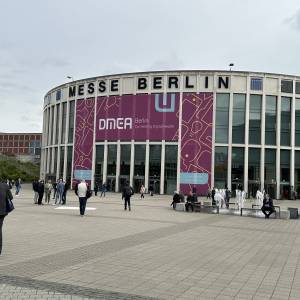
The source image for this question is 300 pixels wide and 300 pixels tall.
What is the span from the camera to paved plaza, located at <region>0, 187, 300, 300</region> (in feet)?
23.5

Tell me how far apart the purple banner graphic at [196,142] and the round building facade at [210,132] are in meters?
0.12

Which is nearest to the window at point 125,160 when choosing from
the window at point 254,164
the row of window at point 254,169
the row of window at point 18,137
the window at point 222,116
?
the row of window at point 254,169

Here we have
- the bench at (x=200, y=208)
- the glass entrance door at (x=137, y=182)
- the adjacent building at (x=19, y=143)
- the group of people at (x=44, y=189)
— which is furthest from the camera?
the adjacent building at (x=19, y=143)

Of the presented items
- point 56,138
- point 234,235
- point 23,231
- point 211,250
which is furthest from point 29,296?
point 56,138

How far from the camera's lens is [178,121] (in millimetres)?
60438

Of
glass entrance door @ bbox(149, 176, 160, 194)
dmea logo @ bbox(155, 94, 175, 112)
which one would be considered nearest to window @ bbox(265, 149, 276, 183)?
dmea logo @ bbox(155, 94, 175, 112)

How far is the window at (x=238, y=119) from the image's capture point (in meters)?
60.1

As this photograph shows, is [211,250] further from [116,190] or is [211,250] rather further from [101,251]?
[116,190]

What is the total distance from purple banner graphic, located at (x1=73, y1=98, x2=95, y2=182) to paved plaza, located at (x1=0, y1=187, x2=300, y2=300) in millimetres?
49774

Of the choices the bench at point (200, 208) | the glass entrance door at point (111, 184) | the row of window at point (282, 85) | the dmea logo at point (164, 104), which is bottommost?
the bench at point (200, 208)

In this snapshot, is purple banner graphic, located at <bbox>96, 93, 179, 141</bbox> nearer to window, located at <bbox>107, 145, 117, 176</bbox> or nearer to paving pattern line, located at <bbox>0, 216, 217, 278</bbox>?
window, located at <bbox>107, 145, 117, 176</bbox>

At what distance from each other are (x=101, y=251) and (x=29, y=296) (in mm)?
4241

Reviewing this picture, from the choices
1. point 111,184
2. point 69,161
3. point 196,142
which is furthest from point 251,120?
point 69,161

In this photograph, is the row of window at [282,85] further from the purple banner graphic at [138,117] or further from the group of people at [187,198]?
the group of people at [187,198]
